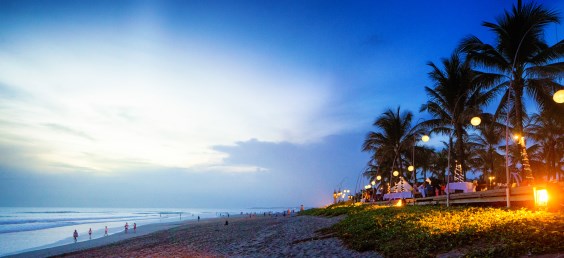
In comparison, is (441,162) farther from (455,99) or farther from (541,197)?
(541,197)

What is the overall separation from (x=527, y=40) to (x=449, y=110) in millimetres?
9461

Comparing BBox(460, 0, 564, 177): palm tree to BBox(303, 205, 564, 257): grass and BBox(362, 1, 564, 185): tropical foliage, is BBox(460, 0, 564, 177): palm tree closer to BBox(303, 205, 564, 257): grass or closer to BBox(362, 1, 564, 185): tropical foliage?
BBox(362, 1, 564, 185): tropical foliage

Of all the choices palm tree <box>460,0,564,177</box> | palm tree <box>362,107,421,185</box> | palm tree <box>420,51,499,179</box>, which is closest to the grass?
palm tree <box>460,0,564,177</box>

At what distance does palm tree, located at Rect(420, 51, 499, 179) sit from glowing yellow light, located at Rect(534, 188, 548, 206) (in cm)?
1268

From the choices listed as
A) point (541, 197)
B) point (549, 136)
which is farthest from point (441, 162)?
point (541, 197)

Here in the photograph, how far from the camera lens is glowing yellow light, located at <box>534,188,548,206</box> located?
11383 millimetres

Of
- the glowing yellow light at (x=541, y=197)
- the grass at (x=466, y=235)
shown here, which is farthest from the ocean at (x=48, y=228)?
the glowing yellow light at (x=541, y=197)

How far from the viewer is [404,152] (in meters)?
43.3

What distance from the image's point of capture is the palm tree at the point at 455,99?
2534cm

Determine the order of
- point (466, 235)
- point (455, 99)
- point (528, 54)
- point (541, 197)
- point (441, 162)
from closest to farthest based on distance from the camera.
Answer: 1. point (466, 235)
2. point (541, 197)
3. point (528, 54)
4. point (455, 99)
5. point (441, 162)

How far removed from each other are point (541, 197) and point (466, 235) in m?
5.25

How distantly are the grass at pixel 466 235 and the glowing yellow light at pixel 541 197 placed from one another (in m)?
2.17

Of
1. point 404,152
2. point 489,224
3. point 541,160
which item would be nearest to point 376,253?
point 489,224

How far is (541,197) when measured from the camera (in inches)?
453
